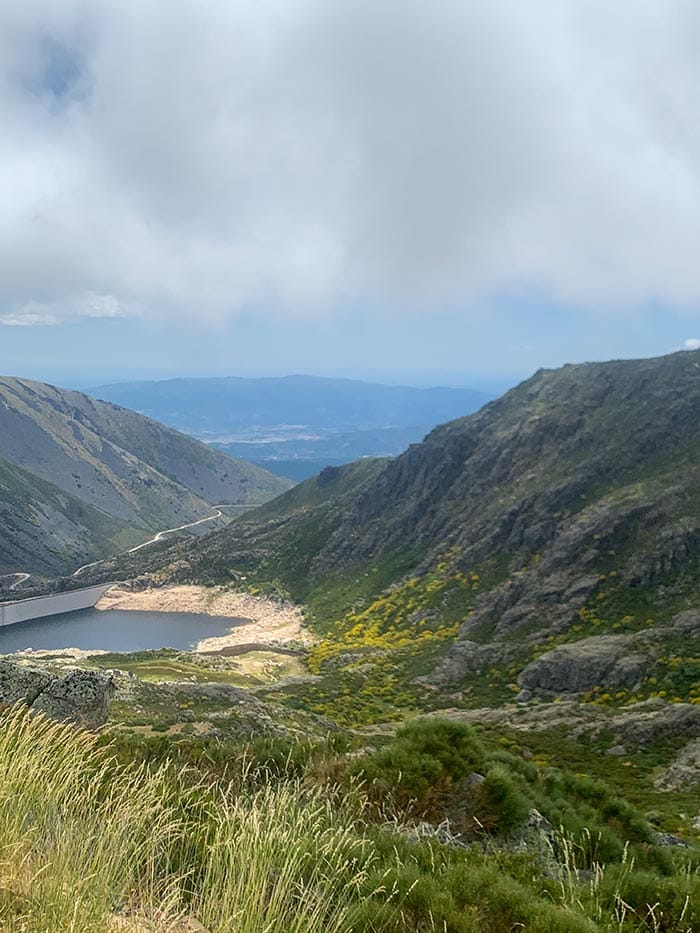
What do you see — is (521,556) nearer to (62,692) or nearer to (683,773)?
(683,773)

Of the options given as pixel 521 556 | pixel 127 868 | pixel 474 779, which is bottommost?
pixel 521 556

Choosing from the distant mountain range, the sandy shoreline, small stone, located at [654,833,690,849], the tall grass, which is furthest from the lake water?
the tall grass

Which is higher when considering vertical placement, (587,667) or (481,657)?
(587,667)

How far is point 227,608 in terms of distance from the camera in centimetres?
14225

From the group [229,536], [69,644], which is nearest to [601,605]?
[69,644]

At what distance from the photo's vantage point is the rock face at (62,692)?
66.3ft

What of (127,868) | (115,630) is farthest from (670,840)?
(115,630)

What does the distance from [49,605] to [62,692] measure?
156414 millimetres

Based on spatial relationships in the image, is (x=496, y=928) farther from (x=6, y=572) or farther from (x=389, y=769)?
(x=6, y=572)

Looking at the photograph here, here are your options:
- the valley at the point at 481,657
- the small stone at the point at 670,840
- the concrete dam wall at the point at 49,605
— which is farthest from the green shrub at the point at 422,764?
the concrete dam wall at the point at 49,605

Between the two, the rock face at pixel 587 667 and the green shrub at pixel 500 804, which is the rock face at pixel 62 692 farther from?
the rock face at pixel 587 667

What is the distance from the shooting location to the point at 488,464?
12269 cm

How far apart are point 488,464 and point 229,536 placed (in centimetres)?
8958

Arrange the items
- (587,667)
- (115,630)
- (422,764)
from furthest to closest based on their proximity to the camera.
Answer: (115,630), (587,667), (422,764)
